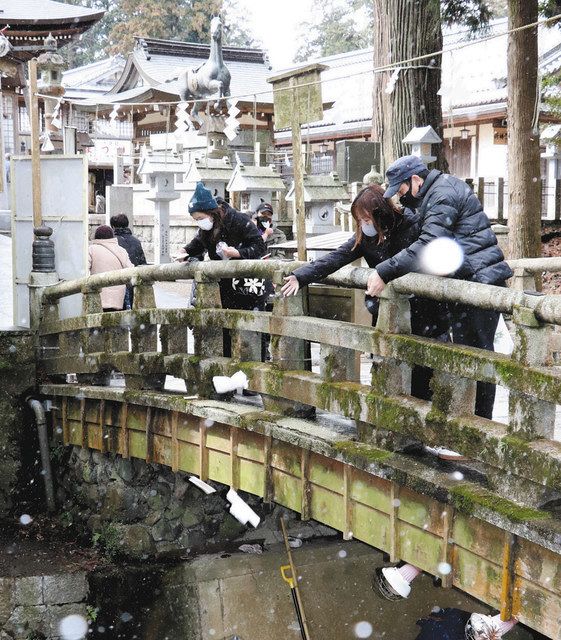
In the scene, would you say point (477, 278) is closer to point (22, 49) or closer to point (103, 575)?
point (103, 575)

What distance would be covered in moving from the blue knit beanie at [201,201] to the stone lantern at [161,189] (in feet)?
43.1

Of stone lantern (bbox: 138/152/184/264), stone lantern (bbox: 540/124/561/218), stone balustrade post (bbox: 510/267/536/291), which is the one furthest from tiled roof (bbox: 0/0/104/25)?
stone balustrade post (bbox: 510/267/536/291)

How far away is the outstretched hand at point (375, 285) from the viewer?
540 cm

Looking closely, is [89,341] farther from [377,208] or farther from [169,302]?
[169,302]

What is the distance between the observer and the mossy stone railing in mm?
4496

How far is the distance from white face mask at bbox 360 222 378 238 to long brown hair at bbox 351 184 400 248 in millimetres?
23

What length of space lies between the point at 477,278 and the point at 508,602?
69.1 inches

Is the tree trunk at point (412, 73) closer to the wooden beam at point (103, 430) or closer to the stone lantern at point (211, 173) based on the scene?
the wooden beam at point (103, 430)

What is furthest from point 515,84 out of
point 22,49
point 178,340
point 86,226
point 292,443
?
point 22,49

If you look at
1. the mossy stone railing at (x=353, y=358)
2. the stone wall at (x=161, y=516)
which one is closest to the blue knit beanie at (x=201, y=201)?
the mossy stone railing at (x=353, y=358)

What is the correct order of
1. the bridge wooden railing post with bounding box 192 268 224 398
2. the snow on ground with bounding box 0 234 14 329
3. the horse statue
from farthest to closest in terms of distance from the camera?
the horse statue < the snow on ground with bounding box 0 234 14 329 < the bridge wooden railing post with bounding box 192 268 224 398

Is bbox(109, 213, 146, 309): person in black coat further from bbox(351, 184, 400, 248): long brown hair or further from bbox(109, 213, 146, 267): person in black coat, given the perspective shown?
bbox(351, 184, 400, 248): long brown hair

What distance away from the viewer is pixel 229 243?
24.5 feet

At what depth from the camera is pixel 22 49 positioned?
23938 millimetres
